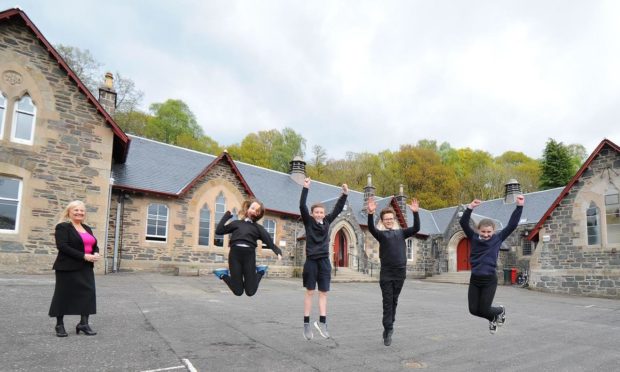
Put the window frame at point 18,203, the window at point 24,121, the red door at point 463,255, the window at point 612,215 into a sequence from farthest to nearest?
the red door at point 463,255 < the window at point 612,215 < the window at point 24,121 < the window frame at point 18,203

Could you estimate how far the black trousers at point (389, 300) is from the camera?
5.75 metres

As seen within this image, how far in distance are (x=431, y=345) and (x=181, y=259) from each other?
48.3 ft

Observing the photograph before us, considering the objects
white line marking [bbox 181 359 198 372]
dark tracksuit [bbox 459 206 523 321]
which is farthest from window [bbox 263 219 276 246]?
white line marking [bbox 181 359 198 372]

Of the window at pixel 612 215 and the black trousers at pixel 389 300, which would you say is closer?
the black trousers at pixel 389 300

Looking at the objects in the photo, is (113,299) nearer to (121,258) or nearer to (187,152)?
(121,258)

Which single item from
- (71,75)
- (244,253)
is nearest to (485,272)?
(244,253)

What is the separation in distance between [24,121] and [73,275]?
38.4ft

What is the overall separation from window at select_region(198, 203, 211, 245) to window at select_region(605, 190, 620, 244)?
17640 mm

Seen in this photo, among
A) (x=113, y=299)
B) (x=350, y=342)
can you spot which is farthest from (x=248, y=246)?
(x=113, y=299)

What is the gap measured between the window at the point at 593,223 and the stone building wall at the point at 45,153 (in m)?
20.4

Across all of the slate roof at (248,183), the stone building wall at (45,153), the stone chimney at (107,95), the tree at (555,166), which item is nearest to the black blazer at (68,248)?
the stone building wall at (45,153)

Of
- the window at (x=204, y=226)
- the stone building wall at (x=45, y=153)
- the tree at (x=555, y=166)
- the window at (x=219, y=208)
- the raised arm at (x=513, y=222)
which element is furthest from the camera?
the tree at (x=555, y=166)

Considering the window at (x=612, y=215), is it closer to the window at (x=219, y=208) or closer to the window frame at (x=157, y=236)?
the window at (x=219, y=208)

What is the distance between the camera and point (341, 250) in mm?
24844
